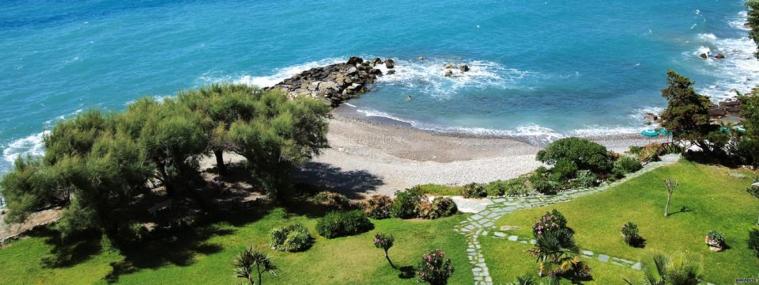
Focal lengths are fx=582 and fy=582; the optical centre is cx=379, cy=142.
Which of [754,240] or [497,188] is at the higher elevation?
[497,188]

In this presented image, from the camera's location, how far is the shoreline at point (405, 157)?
162 feet

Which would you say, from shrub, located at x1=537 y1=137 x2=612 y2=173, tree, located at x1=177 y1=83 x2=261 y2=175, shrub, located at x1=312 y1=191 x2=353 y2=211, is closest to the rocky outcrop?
tree, located at x1=177 y1=83 x2=261 y2=175

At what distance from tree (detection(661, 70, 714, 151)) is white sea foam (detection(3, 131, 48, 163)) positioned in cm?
5923

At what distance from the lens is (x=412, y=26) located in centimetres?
10181

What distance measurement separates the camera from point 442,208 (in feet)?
130

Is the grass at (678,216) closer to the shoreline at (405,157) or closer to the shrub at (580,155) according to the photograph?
the shrub at (580,155)

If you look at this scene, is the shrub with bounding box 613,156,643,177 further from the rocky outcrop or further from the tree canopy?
the rocky outcrop

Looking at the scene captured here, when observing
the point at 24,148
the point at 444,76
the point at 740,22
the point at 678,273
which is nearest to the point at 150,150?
the point at 24,148

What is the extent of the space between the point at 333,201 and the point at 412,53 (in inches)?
1910

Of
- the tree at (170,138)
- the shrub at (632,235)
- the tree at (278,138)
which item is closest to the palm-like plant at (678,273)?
the shrub at (632,235)

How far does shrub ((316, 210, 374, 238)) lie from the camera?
37719mm

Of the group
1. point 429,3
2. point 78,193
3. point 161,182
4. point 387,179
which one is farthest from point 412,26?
point 78,193

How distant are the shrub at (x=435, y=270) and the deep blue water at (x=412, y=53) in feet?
117

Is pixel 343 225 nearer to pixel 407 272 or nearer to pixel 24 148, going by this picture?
pixel 407 272
